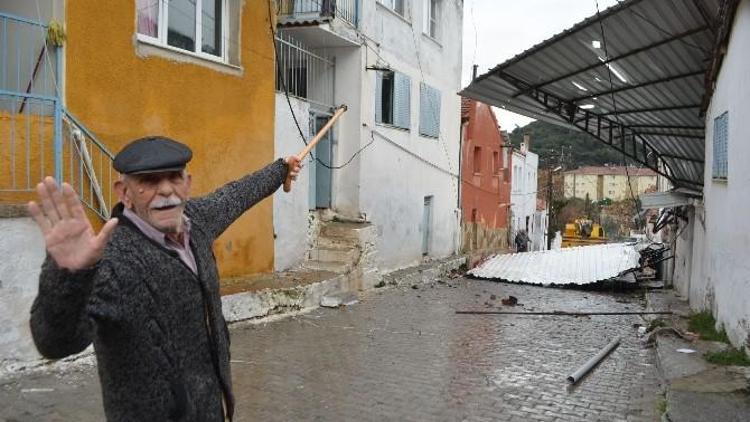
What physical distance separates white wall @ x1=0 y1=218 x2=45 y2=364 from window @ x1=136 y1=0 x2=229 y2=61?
303 centimetres

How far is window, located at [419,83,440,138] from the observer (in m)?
17.5

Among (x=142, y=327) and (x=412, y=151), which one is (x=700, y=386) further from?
(x=412, y=151)

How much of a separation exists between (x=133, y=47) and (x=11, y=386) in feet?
13.8

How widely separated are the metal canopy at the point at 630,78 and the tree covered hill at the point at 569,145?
5465cm

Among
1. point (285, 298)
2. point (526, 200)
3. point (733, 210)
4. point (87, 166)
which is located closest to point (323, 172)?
point (285, 298)

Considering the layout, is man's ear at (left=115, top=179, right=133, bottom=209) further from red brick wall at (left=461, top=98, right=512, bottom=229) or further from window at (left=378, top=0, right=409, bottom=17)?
red brick wall at (left=461, top=98, right=512, bottom=229)

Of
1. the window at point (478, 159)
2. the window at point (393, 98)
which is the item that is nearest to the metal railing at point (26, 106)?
the window at point (393, 98)

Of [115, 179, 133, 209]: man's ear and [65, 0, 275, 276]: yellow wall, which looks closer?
[115, 179, 133, 209]: man's ear

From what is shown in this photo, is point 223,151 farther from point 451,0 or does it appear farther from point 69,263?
point 451,0

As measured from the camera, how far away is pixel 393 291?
13508 mm

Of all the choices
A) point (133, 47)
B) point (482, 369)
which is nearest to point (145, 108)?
point (133, 47)

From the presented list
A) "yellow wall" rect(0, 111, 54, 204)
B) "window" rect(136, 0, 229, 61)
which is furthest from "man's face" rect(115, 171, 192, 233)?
"window" rect(136, 0, 229, 61)

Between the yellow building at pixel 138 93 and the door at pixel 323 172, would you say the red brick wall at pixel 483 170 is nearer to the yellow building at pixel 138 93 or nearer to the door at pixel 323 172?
the door at pixel 323 172

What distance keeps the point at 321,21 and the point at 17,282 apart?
24.9 ft
